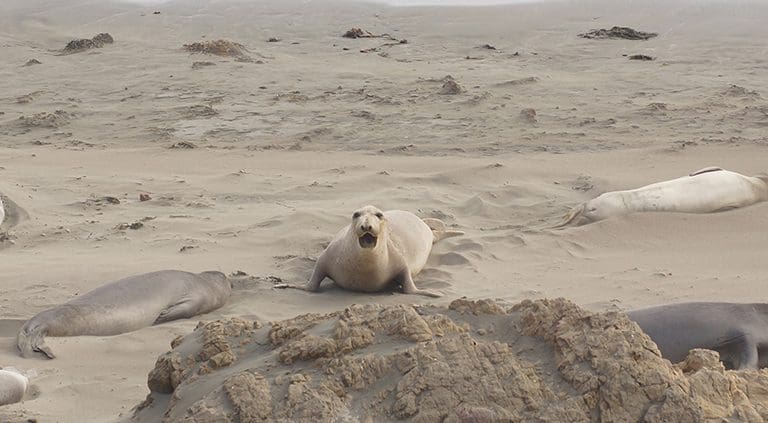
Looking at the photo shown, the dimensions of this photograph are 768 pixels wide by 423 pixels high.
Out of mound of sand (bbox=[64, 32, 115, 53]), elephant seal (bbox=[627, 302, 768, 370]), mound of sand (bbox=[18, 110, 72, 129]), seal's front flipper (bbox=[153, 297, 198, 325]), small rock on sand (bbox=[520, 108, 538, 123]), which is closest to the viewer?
elephant seal (bbox=[627, 302, 768, 370])

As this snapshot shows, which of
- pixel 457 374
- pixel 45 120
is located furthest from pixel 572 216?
pixel 45 120

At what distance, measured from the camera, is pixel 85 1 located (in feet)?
73.0

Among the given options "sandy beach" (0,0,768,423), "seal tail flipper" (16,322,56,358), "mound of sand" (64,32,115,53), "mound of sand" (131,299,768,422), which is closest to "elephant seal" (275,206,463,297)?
"sandy beach" (0,0,768,423)

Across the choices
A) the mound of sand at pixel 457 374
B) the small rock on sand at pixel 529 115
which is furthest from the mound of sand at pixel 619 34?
the mound of sand at pixel 457 374

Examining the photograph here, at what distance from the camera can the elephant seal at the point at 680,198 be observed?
8070 millimetres

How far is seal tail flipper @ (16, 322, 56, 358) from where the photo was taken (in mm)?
4926

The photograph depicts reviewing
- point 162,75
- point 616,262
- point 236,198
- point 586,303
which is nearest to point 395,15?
point 162,75

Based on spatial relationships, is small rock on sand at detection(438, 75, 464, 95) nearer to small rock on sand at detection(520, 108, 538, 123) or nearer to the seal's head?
small rock on sand at detection(520, 108, 538, 123)

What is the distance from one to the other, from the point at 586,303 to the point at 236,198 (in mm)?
3850

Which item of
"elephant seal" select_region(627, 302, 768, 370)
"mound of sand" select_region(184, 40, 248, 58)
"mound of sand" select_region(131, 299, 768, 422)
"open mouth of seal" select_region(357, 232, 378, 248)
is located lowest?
"mound of sand" select_region(184, 40, 248, 58)

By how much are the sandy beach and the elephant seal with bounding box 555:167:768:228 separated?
149 millimetres

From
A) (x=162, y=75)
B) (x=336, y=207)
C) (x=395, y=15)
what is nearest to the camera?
(x=336, y=207)

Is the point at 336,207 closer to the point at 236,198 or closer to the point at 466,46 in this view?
the point at 236,198

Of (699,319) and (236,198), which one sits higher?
(699,319)
